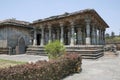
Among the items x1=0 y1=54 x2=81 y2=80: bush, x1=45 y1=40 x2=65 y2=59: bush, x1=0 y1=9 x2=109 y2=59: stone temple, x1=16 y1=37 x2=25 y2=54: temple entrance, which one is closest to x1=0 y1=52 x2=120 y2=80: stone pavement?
x1=0 y1=54 x2=81 y2=80: bush

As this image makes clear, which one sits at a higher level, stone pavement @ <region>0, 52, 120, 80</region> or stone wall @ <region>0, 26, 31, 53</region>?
stone wall @ <region>0, 26, 31, 53</region>

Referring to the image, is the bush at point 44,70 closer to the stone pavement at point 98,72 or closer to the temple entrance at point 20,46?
the stone pavement at point 98,72

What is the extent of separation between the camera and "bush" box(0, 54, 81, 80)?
5.37 m

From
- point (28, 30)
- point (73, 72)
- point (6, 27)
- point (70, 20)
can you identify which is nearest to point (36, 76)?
point (73, 72)

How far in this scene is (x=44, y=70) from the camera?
704 cm

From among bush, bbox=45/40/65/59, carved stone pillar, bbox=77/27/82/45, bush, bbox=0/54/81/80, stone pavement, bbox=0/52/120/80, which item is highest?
carved stone pillar, bbox=77/27/82/45

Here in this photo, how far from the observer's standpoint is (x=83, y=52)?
18031 millimetres

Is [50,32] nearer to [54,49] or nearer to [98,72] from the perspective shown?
[54,49]

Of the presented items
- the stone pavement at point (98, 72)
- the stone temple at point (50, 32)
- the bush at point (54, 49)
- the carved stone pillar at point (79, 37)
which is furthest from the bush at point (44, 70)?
the carved stone pillar at point (79, 37)

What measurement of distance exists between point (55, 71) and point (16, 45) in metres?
19.4

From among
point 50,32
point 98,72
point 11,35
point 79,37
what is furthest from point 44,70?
point 79,37

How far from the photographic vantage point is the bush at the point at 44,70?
5371mm

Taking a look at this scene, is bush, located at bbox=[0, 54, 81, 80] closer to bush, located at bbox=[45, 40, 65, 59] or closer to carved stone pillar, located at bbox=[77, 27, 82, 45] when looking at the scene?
bush, located at bbox=[45, 40, 65, 59]

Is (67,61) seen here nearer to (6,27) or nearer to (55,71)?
(55,71)
